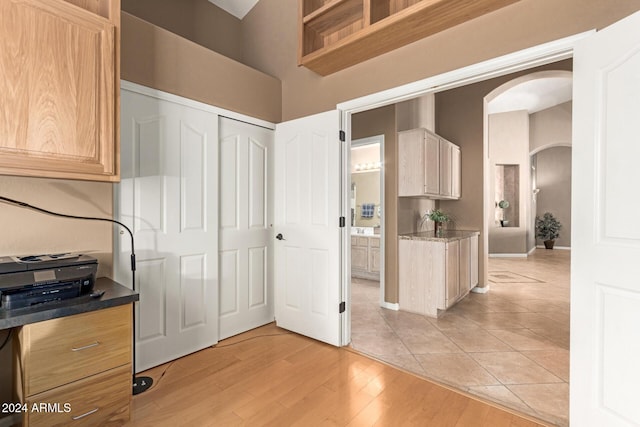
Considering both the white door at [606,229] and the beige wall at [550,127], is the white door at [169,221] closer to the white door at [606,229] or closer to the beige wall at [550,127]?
the white door at [606,229]

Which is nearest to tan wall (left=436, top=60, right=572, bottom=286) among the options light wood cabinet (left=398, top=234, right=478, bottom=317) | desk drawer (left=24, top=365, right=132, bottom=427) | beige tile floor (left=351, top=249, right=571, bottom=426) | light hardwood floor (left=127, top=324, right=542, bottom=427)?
beige tile floor (left=351, top=249, right=571, bottom=426)

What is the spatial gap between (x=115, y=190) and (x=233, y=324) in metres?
1.57

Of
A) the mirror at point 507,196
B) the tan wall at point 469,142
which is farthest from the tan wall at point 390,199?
the mirror at point 507,196

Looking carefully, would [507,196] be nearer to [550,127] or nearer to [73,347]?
[550,127]

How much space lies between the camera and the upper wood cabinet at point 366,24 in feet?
6.16

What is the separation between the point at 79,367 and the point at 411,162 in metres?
3.54

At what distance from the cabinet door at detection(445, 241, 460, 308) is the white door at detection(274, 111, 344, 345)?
4.94ft

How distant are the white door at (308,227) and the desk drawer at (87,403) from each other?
1555 millimetres

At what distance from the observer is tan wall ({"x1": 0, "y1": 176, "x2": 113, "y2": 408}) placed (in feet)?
5.59

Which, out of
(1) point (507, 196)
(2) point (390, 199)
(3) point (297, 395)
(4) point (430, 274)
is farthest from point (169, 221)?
(1) point (507, 196)

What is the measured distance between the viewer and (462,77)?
2.01 m

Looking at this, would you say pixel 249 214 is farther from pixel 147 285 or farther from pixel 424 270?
→ pixel 424 270

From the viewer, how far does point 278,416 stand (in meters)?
1.78

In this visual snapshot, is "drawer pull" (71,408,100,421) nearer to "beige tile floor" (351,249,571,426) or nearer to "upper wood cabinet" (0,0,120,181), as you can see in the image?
"upper wood cabinet" (0,0,120,181)
